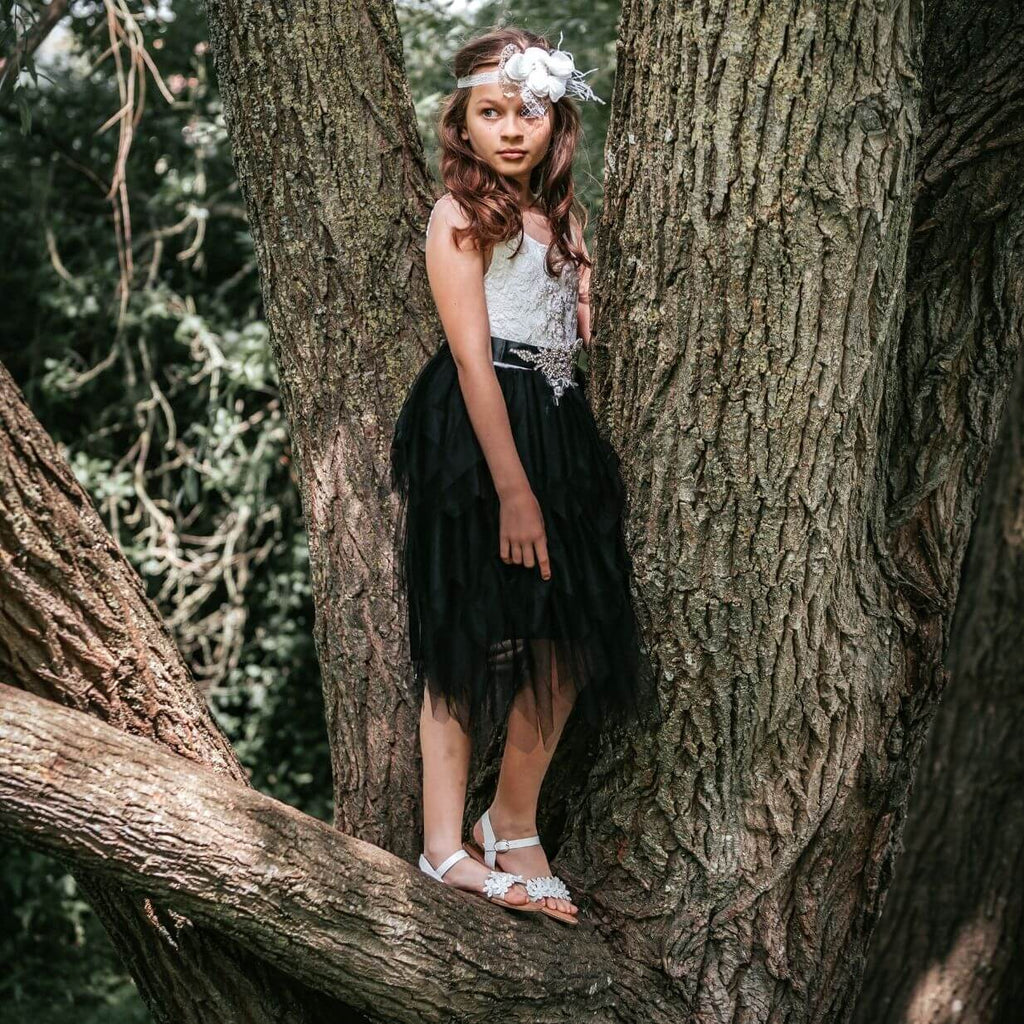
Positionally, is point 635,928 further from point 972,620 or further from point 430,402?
point 972,620

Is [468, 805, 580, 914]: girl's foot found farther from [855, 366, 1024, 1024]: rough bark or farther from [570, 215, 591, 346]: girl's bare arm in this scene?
[855, 366, 1024, 1024]: rough bark

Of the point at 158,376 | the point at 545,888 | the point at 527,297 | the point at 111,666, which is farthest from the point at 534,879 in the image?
the point at 158,376

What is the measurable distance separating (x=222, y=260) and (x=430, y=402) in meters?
2.98

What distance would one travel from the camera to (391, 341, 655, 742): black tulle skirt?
207 cm

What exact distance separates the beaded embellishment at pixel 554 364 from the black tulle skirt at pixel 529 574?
0.01 metres

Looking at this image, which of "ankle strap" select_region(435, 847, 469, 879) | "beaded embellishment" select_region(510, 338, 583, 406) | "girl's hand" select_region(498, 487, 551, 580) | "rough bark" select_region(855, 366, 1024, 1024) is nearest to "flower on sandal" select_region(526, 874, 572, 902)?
"ankle strap" select_region(435, 847, 469, 879)

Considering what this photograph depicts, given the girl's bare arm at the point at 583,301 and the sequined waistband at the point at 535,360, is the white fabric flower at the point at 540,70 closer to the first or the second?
the girl's bare arm at the point at 583,301

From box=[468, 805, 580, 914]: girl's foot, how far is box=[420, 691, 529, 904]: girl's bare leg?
0.06 m

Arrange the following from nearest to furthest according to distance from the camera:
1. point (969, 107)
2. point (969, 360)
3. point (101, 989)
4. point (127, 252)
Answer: point (969, 107), point (969, 360), point (127, 252), point (101, 989)

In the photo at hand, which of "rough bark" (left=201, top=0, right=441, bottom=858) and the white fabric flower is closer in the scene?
the white fabric flower

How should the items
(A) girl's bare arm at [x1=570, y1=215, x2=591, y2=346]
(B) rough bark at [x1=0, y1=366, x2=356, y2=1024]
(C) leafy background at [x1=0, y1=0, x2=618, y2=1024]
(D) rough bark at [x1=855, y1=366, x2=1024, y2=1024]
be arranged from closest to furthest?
1. (B) rough bark at [x1=0, y1=366, x2=356, y2=1024]
2. (A) girl's bare arm at [x1=570, y1=215, x2=591, y2=346]
3. (D) rough bark at [x1=855, y1=366, x2=1024, y2=1024]
4. (C) leafy background at [x1=0, y1=0, x2=618, y2=1024]

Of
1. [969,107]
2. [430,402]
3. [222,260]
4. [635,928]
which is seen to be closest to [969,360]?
[969,107]

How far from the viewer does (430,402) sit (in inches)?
84.4

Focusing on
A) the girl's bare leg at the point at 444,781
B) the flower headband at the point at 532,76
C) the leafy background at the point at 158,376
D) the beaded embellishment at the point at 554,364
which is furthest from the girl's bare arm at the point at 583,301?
the leafy background at the point at 158,376
